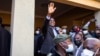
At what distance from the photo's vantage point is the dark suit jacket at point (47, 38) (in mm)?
4174

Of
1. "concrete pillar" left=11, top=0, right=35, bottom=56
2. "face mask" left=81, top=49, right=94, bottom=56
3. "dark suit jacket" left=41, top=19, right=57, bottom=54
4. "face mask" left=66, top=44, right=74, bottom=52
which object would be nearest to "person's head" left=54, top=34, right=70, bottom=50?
"face mask" left=66, top=44, right=74, bottom=52

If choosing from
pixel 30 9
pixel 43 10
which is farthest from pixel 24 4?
pixel 43 10

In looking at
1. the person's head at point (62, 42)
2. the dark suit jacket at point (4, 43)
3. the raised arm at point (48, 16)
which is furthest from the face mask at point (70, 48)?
the dark suit jacket at point (4, 43)

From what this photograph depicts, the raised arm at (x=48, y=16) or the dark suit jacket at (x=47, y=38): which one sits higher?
the raised arm at (x=48, y=16)

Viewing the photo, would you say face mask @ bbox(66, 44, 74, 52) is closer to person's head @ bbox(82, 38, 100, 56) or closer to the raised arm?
person's head @ bbox(82, 38, 100, 56)

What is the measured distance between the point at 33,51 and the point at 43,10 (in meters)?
4.98

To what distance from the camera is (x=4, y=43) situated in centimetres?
428

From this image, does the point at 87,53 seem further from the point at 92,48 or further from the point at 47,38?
the point at 47,38

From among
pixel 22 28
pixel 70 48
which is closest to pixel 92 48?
pixel 70 48

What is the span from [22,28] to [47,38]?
24.9 inches

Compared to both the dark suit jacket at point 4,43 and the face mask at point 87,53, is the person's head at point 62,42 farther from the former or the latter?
the dark suit jacket at point 4,43

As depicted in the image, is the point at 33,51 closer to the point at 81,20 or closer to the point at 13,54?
the point at 13,54

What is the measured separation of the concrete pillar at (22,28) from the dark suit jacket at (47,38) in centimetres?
42

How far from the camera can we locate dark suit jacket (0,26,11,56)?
166 inches
